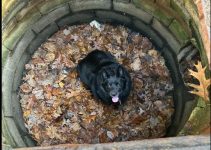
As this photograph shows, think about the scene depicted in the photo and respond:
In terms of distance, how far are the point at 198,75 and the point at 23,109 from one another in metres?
3.67

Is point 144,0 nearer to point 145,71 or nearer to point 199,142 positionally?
point 145,71

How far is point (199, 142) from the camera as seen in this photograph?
4.05 m

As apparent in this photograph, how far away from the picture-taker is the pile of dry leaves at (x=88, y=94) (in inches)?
269

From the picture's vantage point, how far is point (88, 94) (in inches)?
272

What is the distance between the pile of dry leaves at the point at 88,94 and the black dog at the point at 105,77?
40 centimetres

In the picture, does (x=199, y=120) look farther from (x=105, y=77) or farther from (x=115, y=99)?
(x=105, y=77)

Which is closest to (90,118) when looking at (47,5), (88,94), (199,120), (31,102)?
(88,94)

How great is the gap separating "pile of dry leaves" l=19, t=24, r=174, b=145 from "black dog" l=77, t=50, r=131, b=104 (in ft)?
1.30

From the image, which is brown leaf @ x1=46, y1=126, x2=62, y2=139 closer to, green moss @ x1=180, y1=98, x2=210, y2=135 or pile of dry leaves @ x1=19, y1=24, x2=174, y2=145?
pile of dry leaves @ x1=19, y1=24, x2=174, y2=145

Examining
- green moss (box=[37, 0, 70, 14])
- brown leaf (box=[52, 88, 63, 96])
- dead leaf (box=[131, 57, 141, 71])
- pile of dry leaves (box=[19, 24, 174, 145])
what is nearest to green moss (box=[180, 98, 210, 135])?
pile of dry leaves (box=[19, 24, 174, 145])

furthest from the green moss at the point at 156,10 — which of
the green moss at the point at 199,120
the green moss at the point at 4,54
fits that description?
the green moss at the point at 4,54

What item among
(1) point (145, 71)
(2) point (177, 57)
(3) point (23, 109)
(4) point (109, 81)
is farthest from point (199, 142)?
(3) point (23, 109)

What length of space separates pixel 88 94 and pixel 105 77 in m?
1.06

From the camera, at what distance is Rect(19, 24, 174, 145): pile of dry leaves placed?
6820mm
